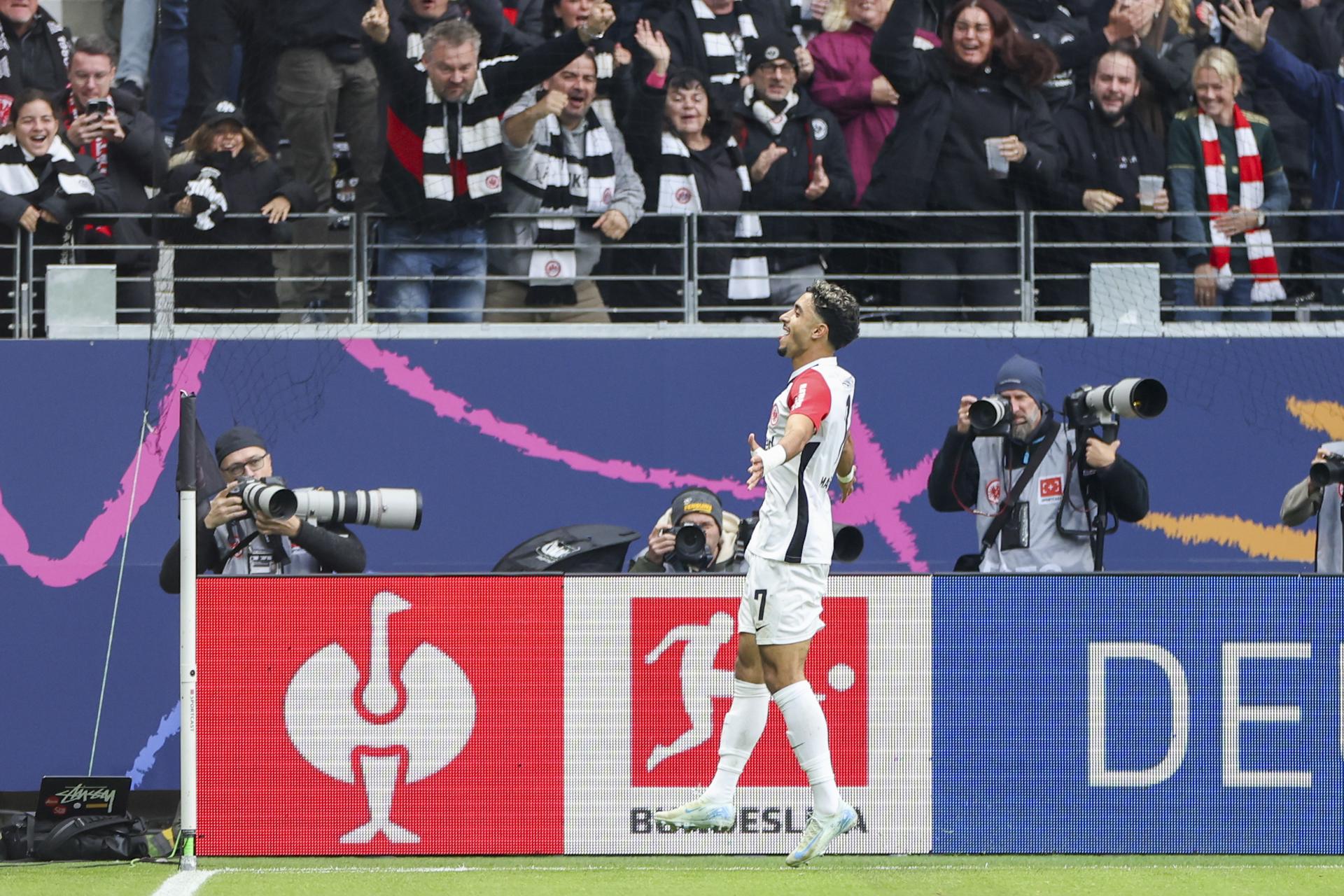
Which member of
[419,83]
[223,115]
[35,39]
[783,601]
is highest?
[35,39]

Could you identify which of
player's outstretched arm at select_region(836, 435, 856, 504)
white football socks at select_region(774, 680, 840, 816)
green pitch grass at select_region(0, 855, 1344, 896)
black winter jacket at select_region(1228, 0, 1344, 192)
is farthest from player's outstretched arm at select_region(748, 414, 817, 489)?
black winter jacket at select_region(1228, 0, 1344, 192)

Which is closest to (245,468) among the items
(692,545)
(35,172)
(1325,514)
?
(692,545)

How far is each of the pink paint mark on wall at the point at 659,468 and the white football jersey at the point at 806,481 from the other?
12.4ft

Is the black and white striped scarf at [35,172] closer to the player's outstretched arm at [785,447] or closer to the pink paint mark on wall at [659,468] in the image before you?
the pink paint mark on wall at [659,468]

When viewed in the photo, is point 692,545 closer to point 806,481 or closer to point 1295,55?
point 806,481

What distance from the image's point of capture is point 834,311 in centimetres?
602

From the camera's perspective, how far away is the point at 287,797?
6367 millimetres

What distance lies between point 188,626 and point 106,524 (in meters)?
3.68

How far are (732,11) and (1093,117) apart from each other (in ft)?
6.71

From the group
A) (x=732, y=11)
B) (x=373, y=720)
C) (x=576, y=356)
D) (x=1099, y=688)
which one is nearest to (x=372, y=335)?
(x=576, y=356)

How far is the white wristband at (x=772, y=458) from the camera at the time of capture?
17.5 ft

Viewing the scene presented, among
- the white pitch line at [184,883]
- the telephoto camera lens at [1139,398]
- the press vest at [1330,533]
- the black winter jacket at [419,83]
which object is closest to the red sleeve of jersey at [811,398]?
the telephoto camera lens at [1139,398]

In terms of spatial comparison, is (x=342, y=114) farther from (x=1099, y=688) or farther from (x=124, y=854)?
(x=1099, y=688)

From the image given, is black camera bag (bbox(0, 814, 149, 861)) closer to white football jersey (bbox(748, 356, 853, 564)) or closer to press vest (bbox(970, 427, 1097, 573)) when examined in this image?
white football jersey (bbox(748, 356, 853, 564))
